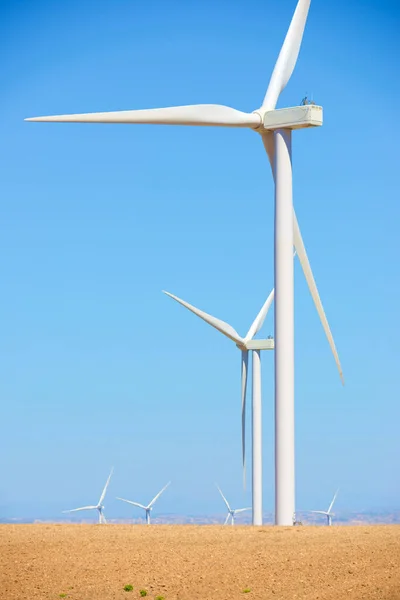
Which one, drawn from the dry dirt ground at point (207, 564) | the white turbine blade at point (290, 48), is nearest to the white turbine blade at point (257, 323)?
the white turbine blade at point (290, 48)

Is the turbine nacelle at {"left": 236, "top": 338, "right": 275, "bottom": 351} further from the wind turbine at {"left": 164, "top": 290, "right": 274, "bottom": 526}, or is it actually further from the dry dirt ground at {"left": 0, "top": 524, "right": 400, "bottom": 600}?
the dry dirt ground at {"left": 0, "top": 524, "right": 400, "bottom": 600}

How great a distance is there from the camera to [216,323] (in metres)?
73.6

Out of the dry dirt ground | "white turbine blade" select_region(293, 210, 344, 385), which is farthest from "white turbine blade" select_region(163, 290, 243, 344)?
the dry dirt ground

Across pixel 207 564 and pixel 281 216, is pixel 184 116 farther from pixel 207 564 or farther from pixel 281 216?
pixel 207 564

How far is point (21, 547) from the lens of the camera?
1602 inches

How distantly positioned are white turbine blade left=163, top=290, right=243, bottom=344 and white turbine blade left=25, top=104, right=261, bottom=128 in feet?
58.0

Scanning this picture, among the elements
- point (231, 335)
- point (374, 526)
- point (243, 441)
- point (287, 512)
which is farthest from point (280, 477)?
point (231, 335)

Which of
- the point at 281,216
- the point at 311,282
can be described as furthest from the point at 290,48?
the point at 311,282

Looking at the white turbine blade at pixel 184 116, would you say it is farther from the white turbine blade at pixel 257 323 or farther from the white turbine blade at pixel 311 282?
the white turbine blade at pixel 257 323

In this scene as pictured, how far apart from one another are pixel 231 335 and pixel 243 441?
25.0 feet

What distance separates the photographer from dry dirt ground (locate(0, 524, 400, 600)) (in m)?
34.8

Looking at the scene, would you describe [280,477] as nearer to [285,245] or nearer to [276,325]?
[276,325]

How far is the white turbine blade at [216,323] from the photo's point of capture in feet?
220

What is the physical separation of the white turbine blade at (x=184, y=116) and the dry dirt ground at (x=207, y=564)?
1525 cm
